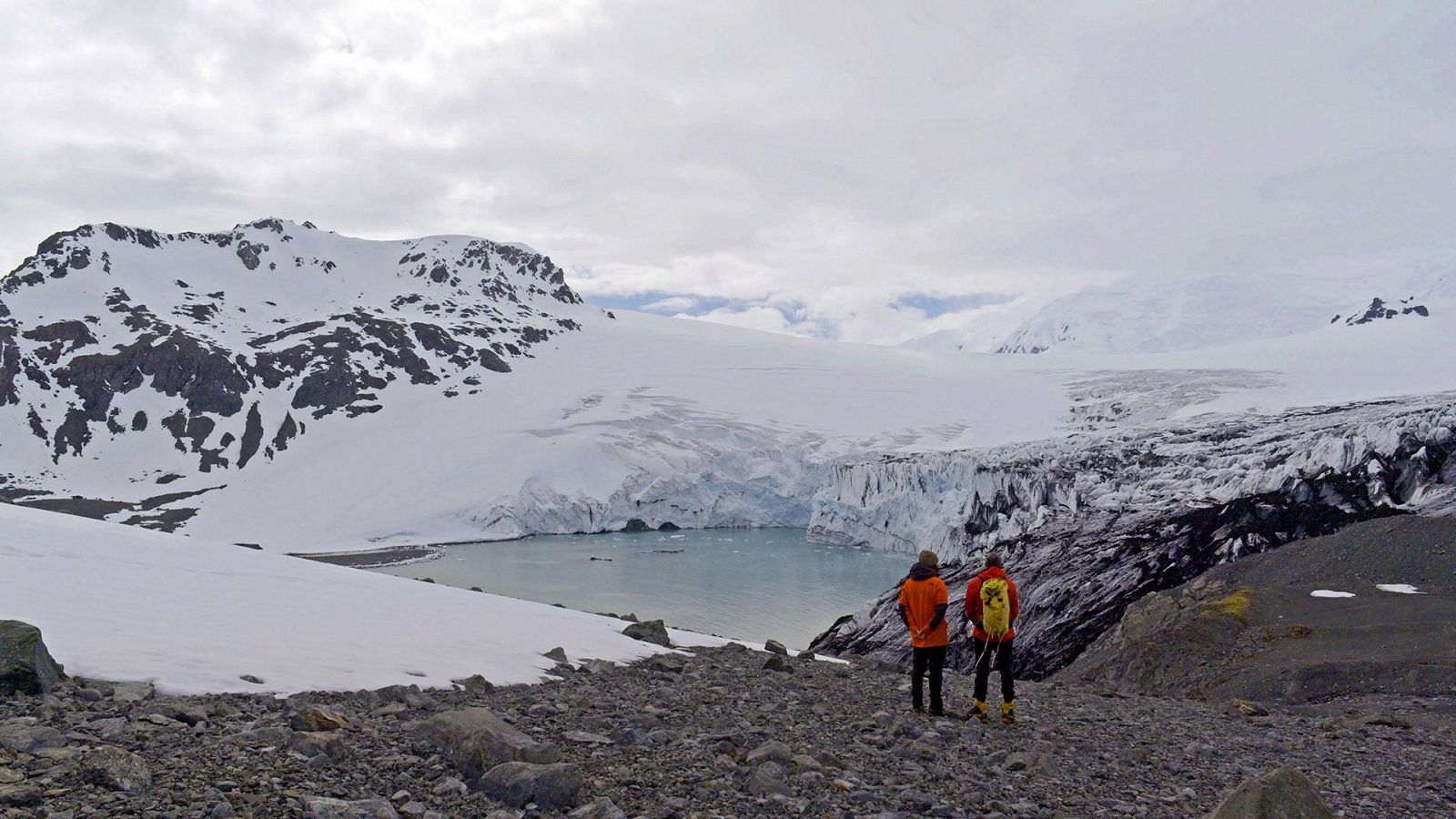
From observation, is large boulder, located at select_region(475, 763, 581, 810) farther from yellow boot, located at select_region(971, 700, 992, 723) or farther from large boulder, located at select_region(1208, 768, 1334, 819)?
yellow boot, located at select_region(971, 700, 992, 723)

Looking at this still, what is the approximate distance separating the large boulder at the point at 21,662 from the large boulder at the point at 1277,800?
5558 millimetres

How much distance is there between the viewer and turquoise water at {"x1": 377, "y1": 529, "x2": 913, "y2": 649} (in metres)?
26.2

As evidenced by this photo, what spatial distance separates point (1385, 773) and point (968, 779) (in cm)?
307

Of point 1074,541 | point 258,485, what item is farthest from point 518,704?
point 258,485

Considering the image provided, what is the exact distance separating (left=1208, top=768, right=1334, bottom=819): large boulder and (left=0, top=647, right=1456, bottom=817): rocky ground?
0.64 meters

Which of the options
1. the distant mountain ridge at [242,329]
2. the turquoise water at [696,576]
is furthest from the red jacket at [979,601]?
the distant mountain ridge at [242,329]

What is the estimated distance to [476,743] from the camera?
400cm

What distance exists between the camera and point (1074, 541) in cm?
1750

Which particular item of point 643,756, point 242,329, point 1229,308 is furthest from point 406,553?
point 1229,308

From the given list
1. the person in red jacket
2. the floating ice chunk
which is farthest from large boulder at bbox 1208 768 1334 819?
the floating ice chunk

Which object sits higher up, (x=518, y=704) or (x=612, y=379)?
(x=612, y=379)

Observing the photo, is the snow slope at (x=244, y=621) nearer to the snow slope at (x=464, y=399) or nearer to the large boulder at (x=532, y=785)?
the large boulder at (x=532, y=785)

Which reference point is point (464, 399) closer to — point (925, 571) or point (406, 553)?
point (406, 553)

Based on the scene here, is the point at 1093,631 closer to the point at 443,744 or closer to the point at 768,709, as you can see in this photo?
the point at 768,709
